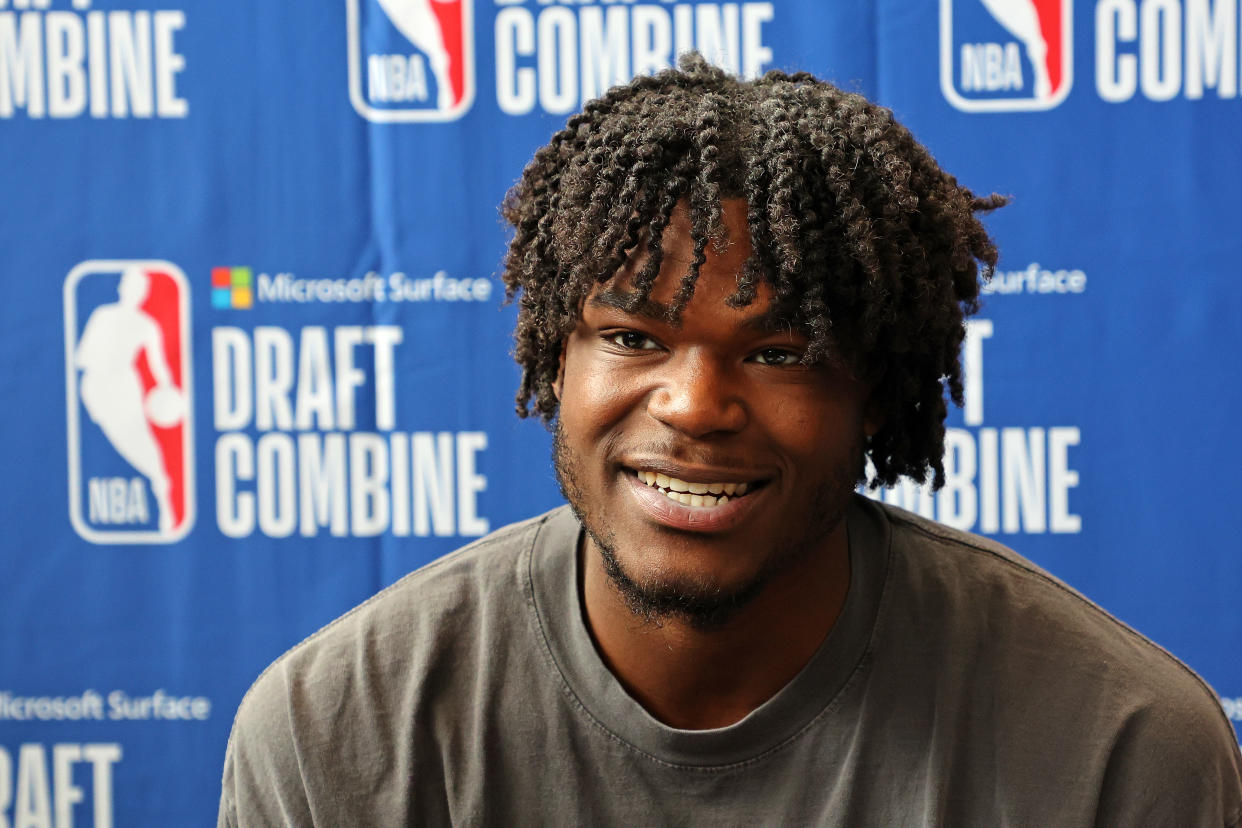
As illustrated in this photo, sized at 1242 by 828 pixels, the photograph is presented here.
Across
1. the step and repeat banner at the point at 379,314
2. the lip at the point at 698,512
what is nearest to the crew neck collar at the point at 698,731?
the lip at the point at 698,512

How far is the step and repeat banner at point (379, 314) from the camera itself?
74.4 inches

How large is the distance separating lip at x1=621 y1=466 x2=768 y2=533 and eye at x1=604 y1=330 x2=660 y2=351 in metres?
0.11

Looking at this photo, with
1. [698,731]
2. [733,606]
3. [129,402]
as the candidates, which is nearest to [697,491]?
[733,606]

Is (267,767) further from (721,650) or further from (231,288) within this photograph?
(231,288)

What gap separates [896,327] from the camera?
1.13 meters

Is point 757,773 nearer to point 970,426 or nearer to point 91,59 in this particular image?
point 970,426

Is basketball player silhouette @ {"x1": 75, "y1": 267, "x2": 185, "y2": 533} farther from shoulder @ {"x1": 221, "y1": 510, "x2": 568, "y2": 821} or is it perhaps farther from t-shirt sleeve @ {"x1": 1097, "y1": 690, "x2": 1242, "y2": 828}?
t-shirt sleeve @ {"x1": 1097, "y1": 690, "x2": 1242, "y2": 828}

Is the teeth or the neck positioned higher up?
the teeth

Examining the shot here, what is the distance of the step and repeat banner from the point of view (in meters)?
1.89

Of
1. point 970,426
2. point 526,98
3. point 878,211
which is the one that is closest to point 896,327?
point 878,211

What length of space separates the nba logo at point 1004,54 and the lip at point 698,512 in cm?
106

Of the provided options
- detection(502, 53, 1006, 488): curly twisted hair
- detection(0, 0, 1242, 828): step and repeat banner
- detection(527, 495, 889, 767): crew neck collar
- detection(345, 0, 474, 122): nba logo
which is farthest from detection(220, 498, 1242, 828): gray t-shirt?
detection(345, 0, 474, 122): nba logo

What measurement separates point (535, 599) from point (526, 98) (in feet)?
3.21

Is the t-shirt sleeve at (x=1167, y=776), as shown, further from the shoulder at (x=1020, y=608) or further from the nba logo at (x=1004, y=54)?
the nba logo at (x=1004, y=54)
